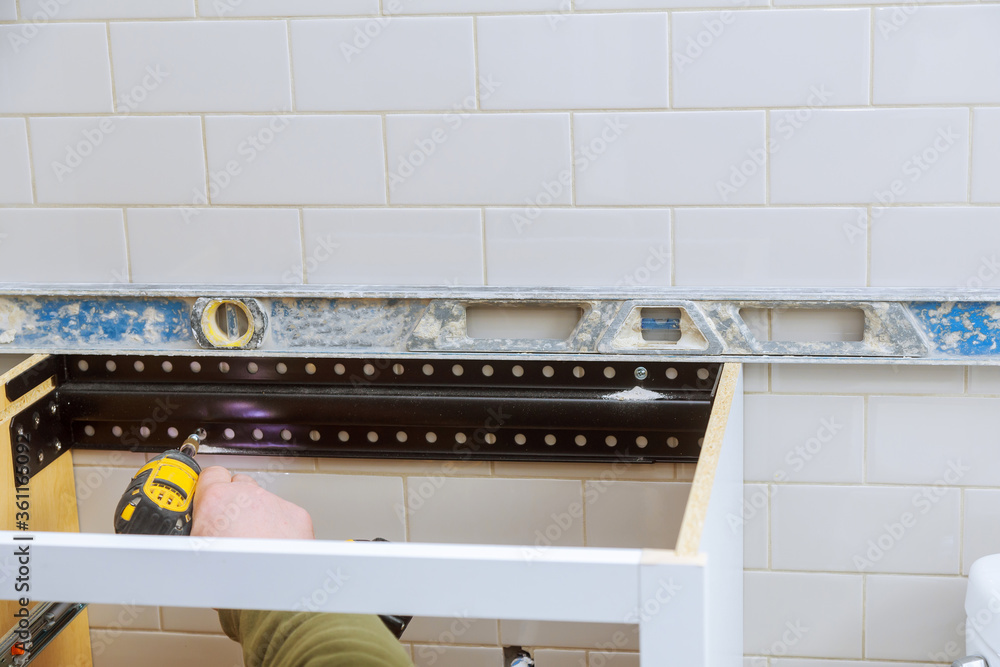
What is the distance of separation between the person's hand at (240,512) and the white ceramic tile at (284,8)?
63 centimetres

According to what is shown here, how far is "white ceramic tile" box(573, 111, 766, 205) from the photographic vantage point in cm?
128

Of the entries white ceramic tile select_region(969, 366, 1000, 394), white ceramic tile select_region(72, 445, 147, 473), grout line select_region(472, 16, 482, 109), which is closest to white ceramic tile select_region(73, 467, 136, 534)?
white ceramic tile select_region(72, 445, 147, 473)

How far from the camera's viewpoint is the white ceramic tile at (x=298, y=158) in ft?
4.48

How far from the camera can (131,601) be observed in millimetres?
855

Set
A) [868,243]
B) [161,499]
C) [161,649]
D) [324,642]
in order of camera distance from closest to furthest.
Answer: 1. [324,642]
2. [161,499]
3. [868,243]
4. [161,649]

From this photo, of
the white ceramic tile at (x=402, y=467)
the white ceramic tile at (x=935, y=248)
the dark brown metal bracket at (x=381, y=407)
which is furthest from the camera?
the white ceramic tile at (x=402, y=467)

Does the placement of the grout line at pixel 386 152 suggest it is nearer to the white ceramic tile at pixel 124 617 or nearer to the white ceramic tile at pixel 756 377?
the white ceramic tile at pixel 756 377

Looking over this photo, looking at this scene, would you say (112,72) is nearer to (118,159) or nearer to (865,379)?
(118,159)

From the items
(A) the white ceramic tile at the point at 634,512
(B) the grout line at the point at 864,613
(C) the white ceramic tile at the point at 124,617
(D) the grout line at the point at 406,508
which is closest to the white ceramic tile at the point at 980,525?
(B) the grout line at the point at 864,613

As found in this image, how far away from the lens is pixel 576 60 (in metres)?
1.29

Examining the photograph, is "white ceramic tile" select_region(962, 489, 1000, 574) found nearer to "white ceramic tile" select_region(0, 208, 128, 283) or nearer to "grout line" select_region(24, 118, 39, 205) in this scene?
"white ceramic tile" select_region(0, 208, 128, 283)

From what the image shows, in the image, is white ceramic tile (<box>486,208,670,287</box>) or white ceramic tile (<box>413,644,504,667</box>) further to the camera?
white ceramic tile (<box>413,644,504,667</box>)

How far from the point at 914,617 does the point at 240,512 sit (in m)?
0.94

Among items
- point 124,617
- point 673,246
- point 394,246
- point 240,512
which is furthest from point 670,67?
point 124,617
